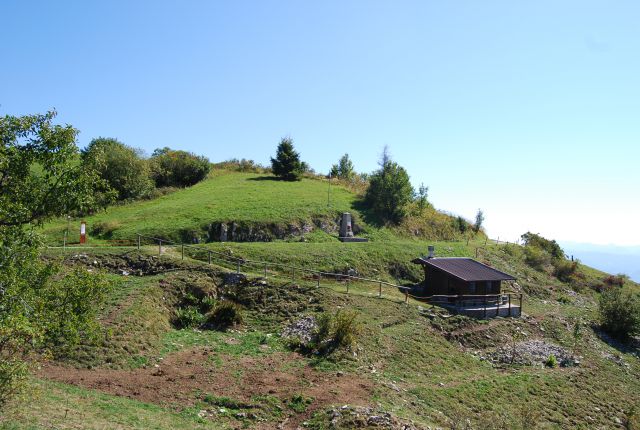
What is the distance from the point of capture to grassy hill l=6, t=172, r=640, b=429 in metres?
18.2

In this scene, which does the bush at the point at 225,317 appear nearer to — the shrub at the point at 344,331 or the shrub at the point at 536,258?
the shrub at the point at 344,331

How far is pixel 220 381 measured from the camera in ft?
68.2

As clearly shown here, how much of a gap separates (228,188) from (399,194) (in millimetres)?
22072

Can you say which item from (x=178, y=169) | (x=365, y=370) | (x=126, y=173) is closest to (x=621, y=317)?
(x=365, y=370)

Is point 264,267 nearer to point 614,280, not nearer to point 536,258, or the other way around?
point 536,258

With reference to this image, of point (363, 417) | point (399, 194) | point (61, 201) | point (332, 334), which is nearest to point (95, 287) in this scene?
point (61, 201)

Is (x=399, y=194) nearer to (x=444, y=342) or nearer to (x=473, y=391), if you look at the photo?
(x=444, y=342)

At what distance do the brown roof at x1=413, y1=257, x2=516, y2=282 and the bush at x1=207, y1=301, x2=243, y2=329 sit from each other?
57.9 ft

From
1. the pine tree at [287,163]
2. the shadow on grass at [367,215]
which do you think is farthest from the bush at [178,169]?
the shadow on grass at [367,215]

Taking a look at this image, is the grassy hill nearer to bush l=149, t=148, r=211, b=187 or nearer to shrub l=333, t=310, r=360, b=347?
shrub l=333, t=310, r=360, b=347

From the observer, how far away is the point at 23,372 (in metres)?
12.0

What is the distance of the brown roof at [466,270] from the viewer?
37156mm

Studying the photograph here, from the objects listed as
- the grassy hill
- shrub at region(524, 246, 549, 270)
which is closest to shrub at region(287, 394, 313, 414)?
the grassy hill

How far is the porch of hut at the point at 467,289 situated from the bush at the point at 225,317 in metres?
15.4
